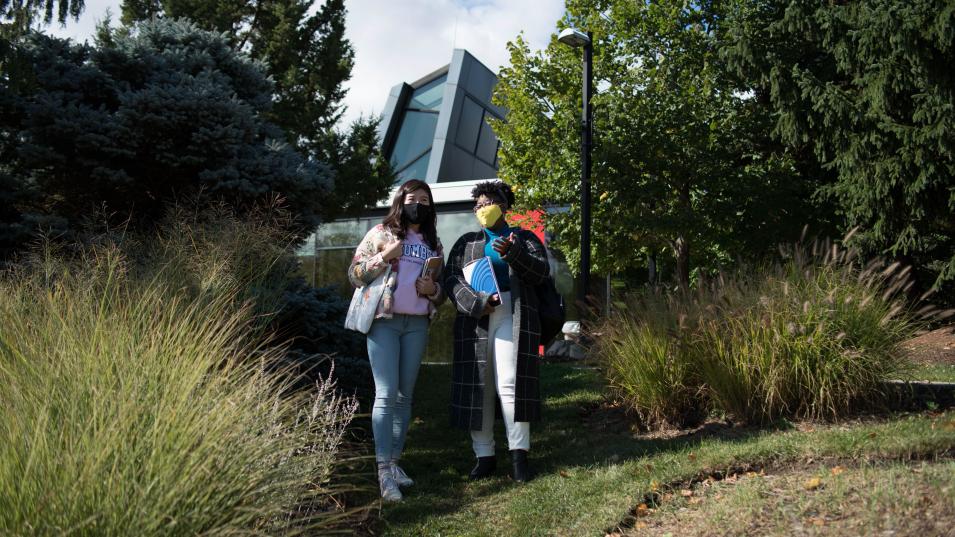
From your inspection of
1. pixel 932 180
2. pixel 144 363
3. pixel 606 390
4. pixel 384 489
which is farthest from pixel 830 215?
pixel 144 363

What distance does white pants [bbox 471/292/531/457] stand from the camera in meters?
5.03

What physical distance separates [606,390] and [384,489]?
2.62 meters

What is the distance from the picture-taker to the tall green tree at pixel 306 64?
12.8 metres

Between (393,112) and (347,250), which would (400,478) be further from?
(393,112)

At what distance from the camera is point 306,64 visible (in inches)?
566

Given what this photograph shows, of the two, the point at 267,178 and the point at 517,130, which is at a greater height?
the point at 517,130

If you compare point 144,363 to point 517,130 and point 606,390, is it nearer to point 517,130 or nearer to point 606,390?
point 606,390

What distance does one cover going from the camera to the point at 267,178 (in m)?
8.04

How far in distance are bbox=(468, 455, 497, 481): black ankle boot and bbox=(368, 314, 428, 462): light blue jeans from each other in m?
0.57

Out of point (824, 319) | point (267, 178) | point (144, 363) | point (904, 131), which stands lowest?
point (144, 363)

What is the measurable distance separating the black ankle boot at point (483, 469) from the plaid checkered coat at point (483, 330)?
0.30 m

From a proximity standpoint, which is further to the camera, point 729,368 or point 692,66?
point 692,66

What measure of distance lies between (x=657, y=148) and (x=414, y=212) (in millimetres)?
10665

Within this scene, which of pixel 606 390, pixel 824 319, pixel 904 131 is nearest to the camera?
pixel 824 319
